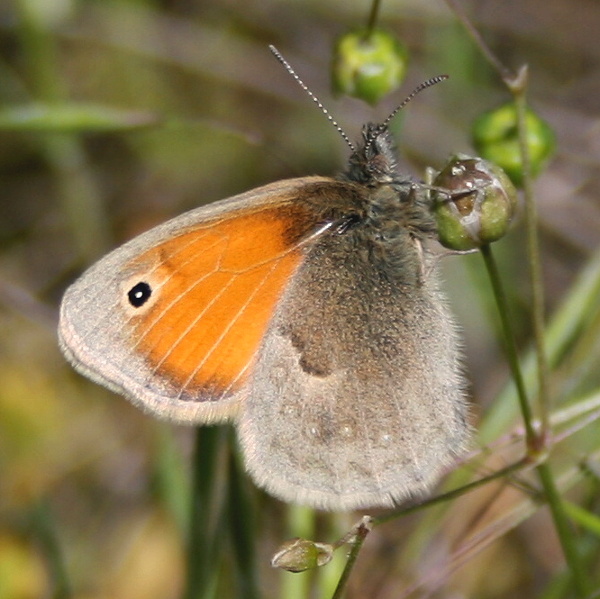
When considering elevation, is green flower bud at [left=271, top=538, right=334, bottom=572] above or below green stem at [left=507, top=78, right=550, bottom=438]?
below

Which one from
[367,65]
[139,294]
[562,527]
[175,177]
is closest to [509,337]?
[562,527]

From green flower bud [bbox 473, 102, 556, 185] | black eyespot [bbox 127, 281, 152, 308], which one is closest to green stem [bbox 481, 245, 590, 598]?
green flower bud [bbox 473, 102, 556, 185]

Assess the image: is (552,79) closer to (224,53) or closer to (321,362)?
(224,53)

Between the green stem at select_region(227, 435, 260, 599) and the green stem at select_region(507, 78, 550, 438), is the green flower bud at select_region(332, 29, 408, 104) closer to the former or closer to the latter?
the green stem at select_region(507, 78, 550, 438)

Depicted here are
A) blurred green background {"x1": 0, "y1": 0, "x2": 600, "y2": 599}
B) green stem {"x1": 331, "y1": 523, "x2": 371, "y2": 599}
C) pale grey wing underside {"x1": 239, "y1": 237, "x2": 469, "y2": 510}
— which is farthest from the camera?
blurred green background {"x1": 0, "y1": 0, "x2": 600, "y2": 599}

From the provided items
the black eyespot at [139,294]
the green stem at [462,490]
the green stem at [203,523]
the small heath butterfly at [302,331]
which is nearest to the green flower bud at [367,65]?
the small heath butterfly at [302,331]

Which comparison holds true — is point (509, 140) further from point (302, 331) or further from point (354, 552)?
point (354, 552)

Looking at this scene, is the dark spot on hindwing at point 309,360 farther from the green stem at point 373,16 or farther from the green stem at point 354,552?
the green stem at point 373,16
